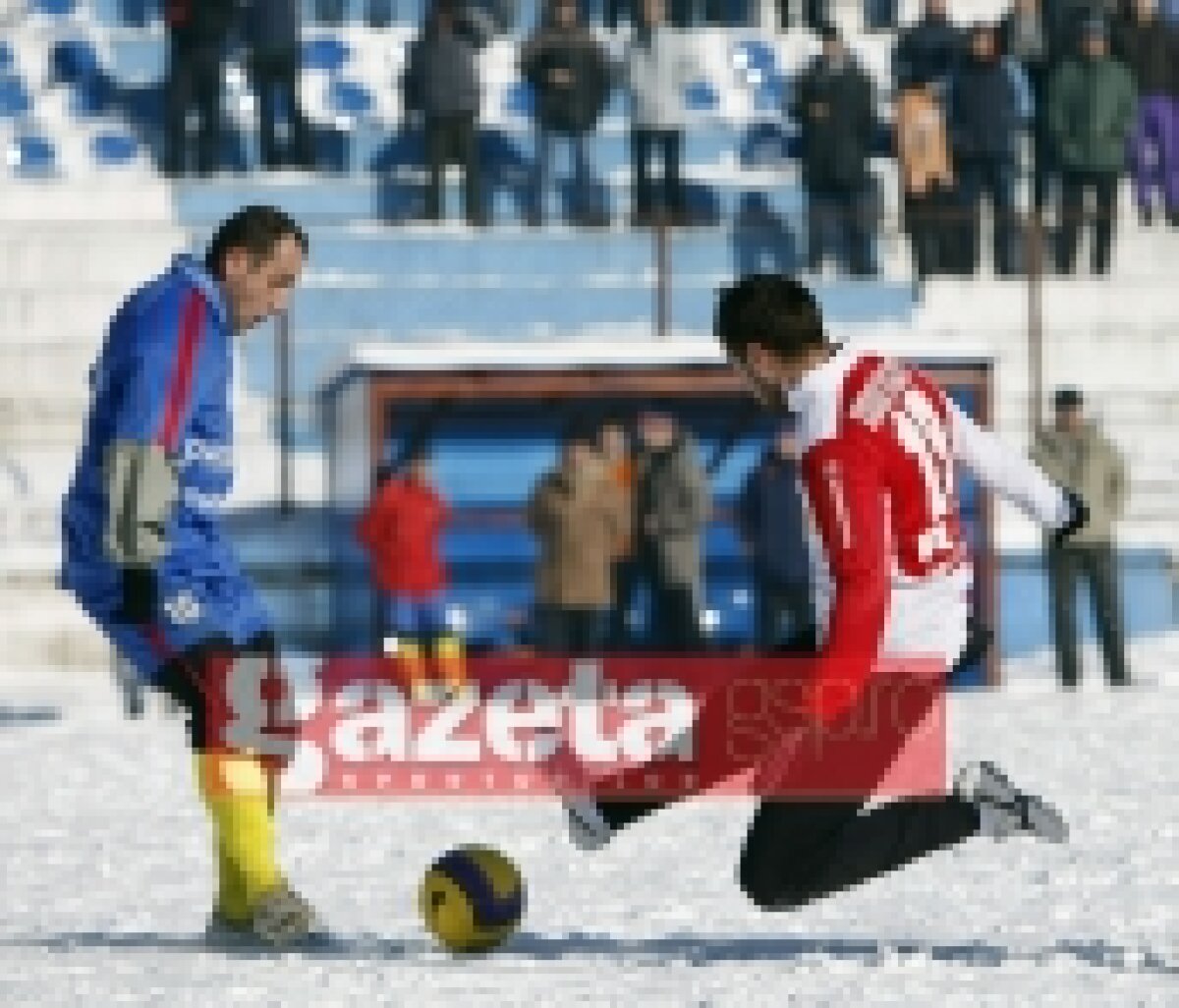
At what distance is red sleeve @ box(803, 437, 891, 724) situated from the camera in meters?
7.46

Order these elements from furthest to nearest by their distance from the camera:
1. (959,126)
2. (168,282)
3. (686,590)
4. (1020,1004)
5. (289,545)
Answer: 1. (959,126)
2. (289,545)
3. (686,590)
4. (168,282)
5. (1020,1004)

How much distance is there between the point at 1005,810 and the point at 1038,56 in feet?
49.9

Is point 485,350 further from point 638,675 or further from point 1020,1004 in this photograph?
point 1020,1004

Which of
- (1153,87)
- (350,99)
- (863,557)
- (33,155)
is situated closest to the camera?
(863,557)

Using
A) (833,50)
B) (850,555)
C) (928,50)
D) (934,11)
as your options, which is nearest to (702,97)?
(934,11)

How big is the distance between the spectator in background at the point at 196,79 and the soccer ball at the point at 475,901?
49.7ft

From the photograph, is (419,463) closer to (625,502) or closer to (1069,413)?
(625,502)

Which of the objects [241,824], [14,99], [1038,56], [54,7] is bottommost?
[241,824]

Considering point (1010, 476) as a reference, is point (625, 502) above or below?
below

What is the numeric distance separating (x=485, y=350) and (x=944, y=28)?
168 inches

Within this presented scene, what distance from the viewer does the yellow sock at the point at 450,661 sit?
1880cm

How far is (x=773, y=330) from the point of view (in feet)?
24.8

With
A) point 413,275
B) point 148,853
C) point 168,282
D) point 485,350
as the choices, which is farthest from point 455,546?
point 168,282

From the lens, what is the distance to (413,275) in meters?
23.3
